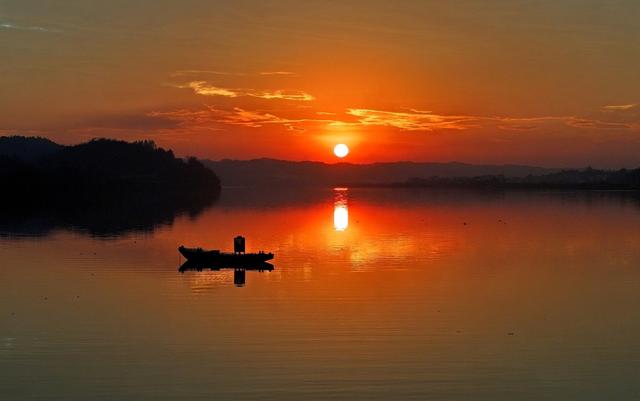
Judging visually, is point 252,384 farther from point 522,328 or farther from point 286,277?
point 286,277

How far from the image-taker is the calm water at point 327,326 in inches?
734

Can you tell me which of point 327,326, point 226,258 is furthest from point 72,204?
point 327,326

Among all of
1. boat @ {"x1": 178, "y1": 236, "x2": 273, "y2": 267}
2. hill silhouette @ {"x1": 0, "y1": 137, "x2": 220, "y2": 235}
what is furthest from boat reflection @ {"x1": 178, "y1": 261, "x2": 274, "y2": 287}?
hill silhouette @ {"x1": 0, "y1": 137, "x2": 220, "y2": 235}

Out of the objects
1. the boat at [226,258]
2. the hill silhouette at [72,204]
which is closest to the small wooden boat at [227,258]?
the boat at [226,258]

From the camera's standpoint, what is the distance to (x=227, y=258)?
43469 millimetres

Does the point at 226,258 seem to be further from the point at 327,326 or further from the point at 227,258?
the point at 327,326

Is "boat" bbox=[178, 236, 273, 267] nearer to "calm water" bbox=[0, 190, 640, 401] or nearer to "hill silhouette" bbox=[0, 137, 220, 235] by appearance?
"calm water" bbox=[0, 190, 640, 401]

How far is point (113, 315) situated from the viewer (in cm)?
2770

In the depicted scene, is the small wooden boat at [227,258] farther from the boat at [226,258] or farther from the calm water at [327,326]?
the calm water at [327,326]

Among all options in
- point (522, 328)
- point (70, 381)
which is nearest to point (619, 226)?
point (522, 328)

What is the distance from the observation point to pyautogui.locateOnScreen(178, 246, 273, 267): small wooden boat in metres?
43.2

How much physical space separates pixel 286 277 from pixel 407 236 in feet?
92.4

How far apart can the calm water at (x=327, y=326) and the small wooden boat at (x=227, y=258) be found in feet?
A: 4.56

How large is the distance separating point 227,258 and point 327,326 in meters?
19.2
